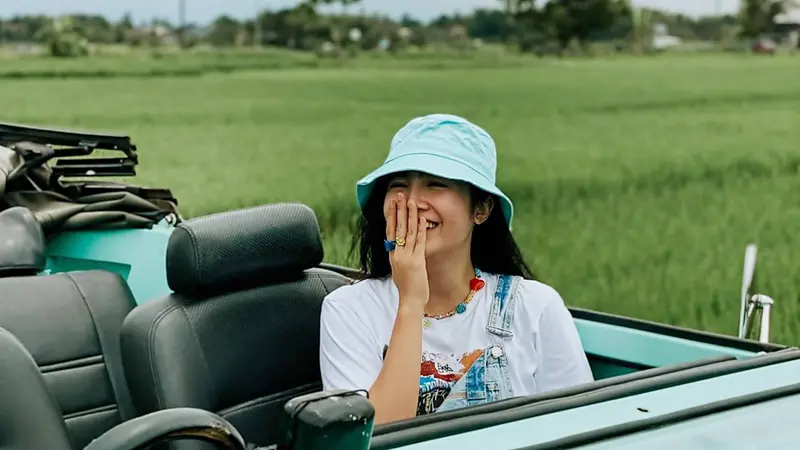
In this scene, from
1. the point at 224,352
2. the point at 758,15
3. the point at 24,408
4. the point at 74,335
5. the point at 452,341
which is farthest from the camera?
the point at 758,15

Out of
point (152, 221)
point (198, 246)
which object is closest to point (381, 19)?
point (152, 221)

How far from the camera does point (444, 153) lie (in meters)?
2.09

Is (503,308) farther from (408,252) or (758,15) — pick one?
Answer: (758,15)

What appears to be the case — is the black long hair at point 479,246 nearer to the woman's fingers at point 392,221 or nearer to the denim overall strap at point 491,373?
the denim overall strap at point 491,373

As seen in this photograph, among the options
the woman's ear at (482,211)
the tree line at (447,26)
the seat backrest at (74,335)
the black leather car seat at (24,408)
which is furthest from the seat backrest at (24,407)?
the tree line at (447,26)

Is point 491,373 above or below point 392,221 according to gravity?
below

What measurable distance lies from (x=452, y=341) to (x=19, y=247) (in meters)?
1.20

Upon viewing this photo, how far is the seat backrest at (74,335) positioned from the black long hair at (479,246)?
0.81 m

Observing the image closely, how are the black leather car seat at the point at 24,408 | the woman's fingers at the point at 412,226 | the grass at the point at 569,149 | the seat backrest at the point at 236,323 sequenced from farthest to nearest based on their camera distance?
the grass at the point at 569,149, the seat backrest at the point at 236,323, the woman's fingers at the point at 412,226, the black leather car seat at the point at 24,408

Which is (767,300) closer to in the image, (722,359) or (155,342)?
(722,359)

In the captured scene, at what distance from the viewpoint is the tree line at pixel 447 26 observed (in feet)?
47.5

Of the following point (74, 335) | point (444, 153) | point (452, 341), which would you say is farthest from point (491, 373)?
point (74, 335)

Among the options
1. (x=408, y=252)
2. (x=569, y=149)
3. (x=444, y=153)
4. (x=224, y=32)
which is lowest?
(x=569, y=149)

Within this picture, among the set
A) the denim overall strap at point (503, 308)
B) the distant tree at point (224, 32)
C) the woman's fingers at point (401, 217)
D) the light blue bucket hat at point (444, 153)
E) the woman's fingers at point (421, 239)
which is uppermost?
the light blue bucket hat at point (444, 153)
